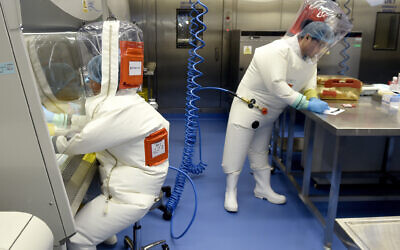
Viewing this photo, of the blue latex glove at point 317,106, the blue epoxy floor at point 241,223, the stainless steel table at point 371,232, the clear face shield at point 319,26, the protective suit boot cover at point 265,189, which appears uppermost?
the clear face shield at point 319,26

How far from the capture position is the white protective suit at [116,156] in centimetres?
130

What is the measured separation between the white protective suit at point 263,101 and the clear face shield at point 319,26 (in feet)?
0.27

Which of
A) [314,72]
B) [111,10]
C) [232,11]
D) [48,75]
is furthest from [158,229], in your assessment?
[232,11]

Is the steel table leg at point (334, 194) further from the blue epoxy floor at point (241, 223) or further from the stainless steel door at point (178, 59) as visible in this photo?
the stainless steel door at point (178, 59)

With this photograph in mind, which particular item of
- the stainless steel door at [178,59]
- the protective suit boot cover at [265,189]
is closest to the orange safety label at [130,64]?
the protective suit boot cover at [265,189]

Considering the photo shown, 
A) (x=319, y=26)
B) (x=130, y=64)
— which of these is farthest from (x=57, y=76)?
(x=319, y=26)

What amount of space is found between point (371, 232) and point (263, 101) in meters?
1.56

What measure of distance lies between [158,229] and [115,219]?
2.73 feet

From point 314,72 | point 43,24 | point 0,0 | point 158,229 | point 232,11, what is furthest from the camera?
point 232,11

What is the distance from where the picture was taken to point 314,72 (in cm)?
245

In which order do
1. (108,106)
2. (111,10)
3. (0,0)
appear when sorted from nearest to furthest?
(0,0) → (108,106) → (111,10)

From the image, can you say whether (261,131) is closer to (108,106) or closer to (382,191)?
(382,191)

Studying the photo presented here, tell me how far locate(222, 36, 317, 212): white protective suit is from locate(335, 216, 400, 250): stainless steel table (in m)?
1.35

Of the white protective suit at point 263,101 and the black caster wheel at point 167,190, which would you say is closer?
the white protective suit at point 263,101
